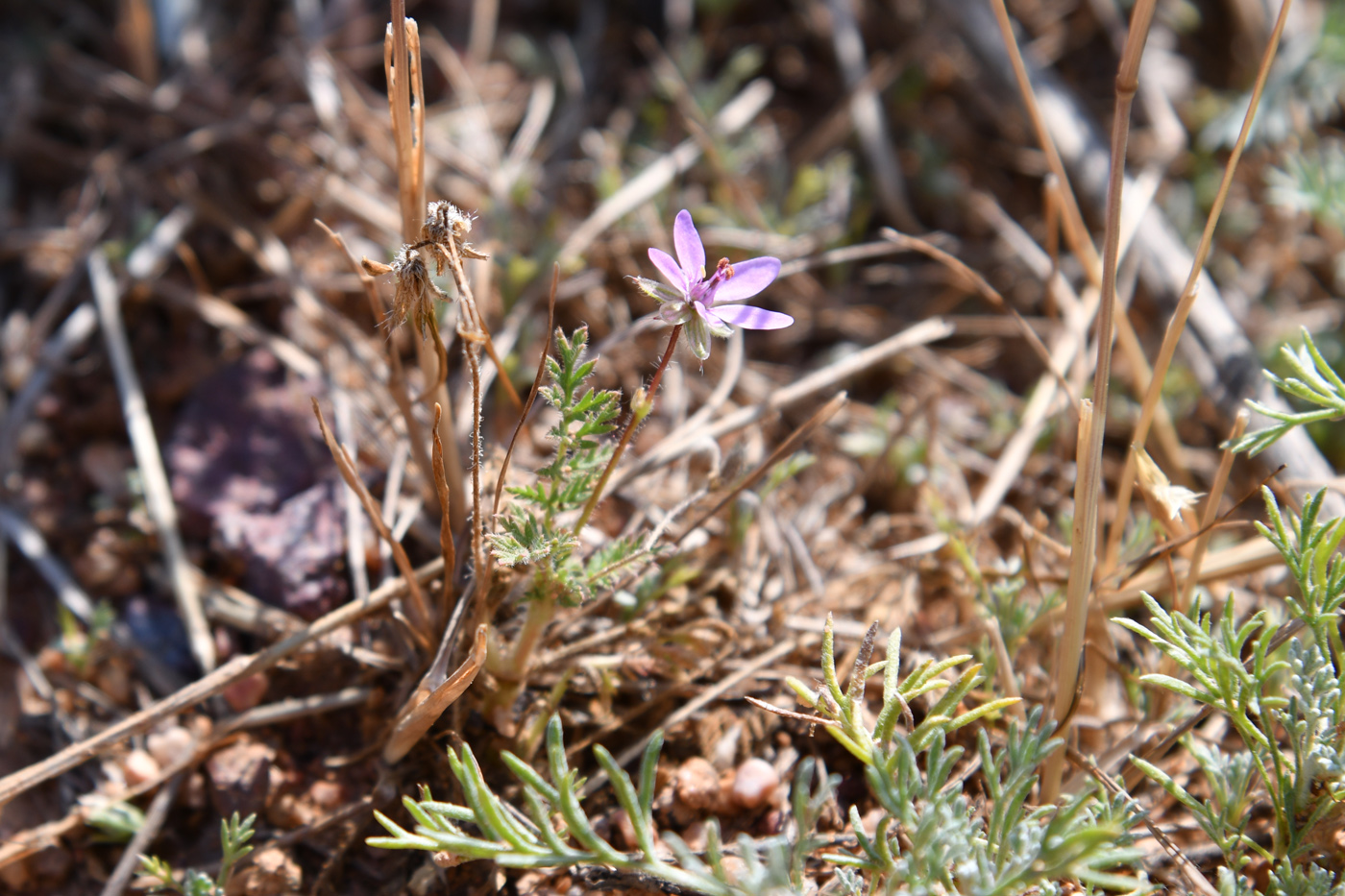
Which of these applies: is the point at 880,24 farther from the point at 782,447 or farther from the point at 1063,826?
the point at 1063,826

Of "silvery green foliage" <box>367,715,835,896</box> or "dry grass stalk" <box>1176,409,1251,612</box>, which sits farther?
"dry grass stalk" <box>1176,409,1251,612</box>

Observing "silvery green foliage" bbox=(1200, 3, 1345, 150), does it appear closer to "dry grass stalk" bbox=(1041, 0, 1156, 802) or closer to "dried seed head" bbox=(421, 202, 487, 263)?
"dry grass stalk" bbox=(1041, 0, 1156, 802)

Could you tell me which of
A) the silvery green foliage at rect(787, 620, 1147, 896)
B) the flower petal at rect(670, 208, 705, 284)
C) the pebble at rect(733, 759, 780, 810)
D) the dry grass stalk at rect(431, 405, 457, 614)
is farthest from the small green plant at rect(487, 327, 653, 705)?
the pebble at rect(733, 759, 780, 810)

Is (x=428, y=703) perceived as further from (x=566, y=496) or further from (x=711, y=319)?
(x=711, y=319)

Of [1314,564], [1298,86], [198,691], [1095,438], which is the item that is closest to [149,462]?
[198,691]

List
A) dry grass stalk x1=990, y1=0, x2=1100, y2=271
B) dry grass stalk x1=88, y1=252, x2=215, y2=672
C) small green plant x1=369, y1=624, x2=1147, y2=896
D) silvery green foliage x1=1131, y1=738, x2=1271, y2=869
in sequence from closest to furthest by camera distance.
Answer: small green plant x1=369, y1=624, x2=1147, y2=896, silvery green foliage x1=1131, y1=738, x2=1271, y2=869, dry grass stalk x1=990, y1=0, x2=1100, y2=271, dry grass stalk x1=88, y1=252, x2=215, y2=672

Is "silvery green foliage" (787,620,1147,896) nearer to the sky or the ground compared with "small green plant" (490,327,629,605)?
nearer to the ground

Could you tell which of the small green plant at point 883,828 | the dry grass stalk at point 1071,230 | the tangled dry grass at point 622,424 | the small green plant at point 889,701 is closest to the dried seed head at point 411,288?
the tangled dry grass at point 622,424
